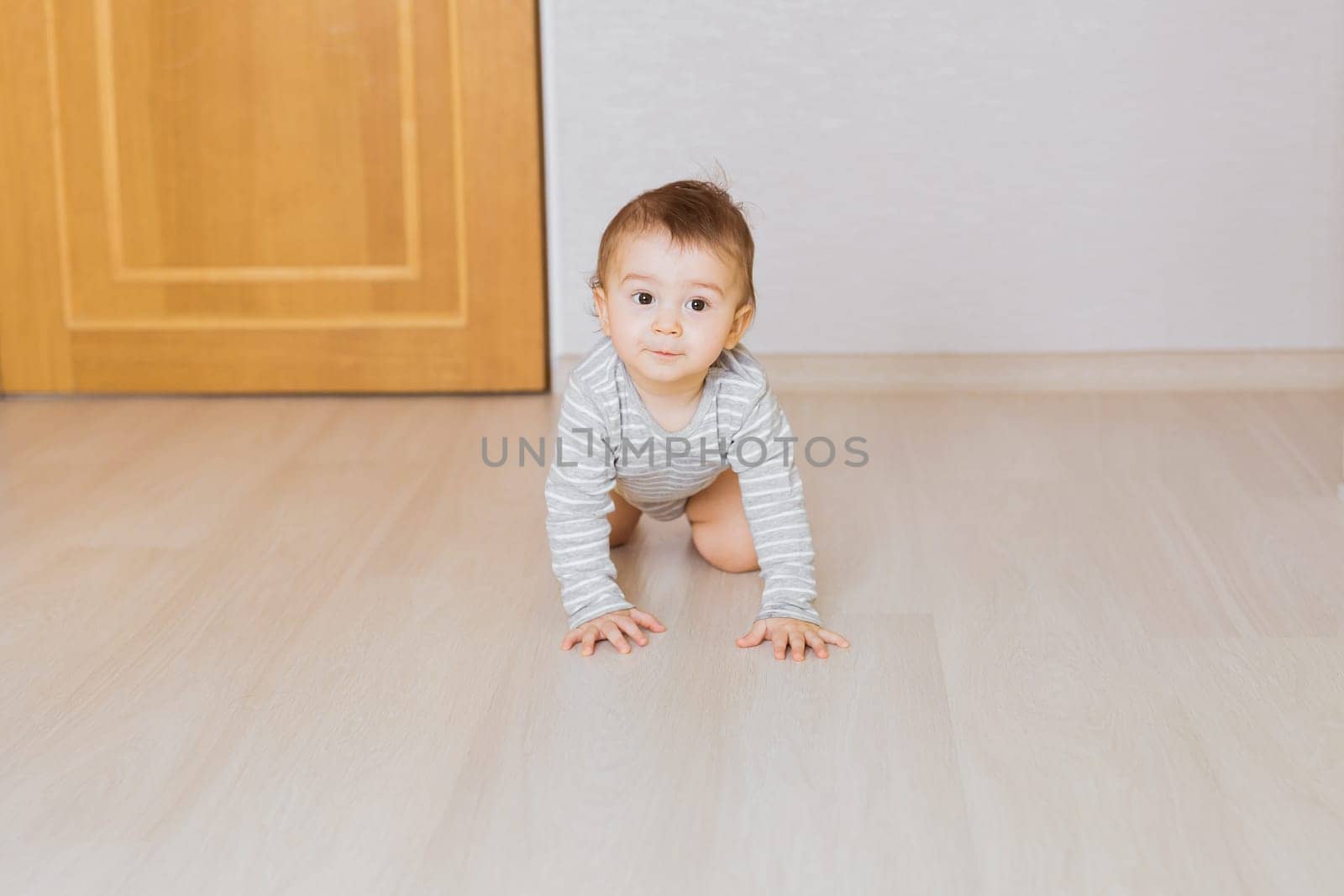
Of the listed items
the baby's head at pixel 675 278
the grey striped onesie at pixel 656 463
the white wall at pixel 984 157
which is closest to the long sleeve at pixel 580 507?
the grey striped onesie at pixel 656 463

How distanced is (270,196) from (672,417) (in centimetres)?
111

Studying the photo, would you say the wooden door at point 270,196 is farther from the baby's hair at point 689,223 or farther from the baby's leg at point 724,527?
the baby's hair at point 689,223

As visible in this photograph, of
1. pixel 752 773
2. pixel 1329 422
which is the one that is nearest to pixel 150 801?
pixel 752 773

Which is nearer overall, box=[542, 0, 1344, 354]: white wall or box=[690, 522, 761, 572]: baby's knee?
box=[690, 522, 761, 572]: baby's knee

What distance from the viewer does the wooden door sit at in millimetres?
2223

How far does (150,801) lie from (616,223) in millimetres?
633

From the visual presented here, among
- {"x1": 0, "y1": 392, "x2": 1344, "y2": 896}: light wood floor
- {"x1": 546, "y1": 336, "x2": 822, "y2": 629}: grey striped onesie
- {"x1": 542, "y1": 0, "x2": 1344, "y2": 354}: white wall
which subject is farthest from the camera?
{"x1": 542, "y1": 0, "x2": 1344, "y2": 354}: white wall

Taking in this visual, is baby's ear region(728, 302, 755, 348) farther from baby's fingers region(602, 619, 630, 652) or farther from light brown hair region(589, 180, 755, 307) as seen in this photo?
baby's fingers region(602, 619, 630, 652)

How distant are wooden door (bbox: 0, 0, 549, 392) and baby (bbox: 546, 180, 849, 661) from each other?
89 cm

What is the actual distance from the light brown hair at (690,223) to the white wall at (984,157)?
0.91 m

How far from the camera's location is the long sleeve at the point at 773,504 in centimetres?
144

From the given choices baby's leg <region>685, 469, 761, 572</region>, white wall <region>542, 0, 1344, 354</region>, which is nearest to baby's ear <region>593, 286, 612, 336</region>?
baby's leg <region>685, 469, 761, 572</region>

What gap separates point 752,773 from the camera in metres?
1.15

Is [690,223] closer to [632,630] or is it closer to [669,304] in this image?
[669,304]
